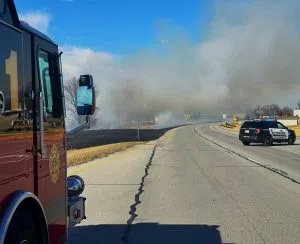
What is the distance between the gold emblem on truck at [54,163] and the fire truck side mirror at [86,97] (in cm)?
44

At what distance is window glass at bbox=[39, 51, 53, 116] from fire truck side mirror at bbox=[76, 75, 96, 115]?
1.00 ft

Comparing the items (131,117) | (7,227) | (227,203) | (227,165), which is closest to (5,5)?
(7,227)

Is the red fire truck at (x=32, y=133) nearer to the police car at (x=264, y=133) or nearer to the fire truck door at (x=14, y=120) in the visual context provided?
the fire truck door at (x=14, y=120)

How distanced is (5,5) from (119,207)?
6622mm

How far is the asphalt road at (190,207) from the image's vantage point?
24.6ft

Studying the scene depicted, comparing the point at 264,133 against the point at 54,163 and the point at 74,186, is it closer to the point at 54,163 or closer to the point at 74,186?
the point at 74,186

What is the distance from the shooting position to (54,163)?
5.06 m

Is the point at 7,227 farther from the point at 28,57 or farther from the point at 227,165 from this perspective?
the point at 227,165

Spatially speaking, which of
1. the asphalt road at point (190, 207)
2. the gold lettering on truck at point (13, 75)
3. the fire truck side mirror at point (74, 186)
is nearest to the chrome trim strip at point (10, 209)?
the gold lettering on truck at point (13, 75)

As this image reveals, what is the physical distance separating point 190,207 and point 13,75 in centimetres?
655

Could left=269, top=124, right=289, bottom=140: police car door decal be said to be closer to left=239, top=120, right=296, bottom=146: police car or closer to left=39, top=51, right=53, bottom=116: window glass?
left=239, top=120, right=296, bottom=146: police car

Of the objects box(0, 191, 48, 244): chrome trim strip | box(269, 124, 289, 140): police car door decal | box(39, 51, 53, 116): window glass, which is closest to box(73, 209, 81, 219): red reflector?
box(39, 51, 53, 116): window glass

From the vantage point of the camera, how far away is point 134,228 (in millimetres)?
8008

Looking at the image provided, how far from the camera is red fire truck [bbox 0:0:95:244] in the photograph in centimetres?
369
